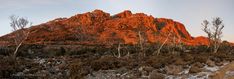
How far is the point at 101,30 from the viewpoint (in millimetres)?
139375

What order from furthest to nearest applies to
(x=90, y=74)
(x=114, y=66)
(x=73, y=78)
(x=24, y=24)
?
1. (x=24, y=24)
2. (x=114, y=66)
3. (x=90, y=74)
4. (x=73, y=78)

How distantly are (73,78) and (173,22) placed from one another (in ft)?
525

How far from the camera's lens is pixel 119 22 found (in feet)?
480

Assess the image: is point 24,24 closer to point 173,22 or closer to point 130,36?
point 130,36

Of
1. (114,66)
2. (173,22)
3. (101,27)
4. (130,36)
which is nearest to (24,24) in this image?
(114,66)

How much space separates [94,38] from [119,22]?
26703 mm

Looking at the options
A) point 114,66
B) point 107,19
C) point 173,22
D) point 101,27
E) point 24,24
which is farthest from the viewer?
point 173,22

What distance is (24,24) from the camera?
5222cm

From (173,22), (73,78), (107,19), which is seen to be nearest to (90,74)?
(73,78)

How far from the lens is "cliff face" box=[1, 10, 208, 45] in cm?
11856

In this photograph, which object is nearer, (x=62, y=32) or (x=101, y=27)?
(x=62, y=32)

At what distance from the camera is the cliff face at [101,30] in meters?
119

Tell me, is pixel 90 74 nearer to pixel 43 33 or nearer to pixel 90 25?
pixel 43 33

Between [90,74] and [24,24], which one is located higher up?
[24,24]
